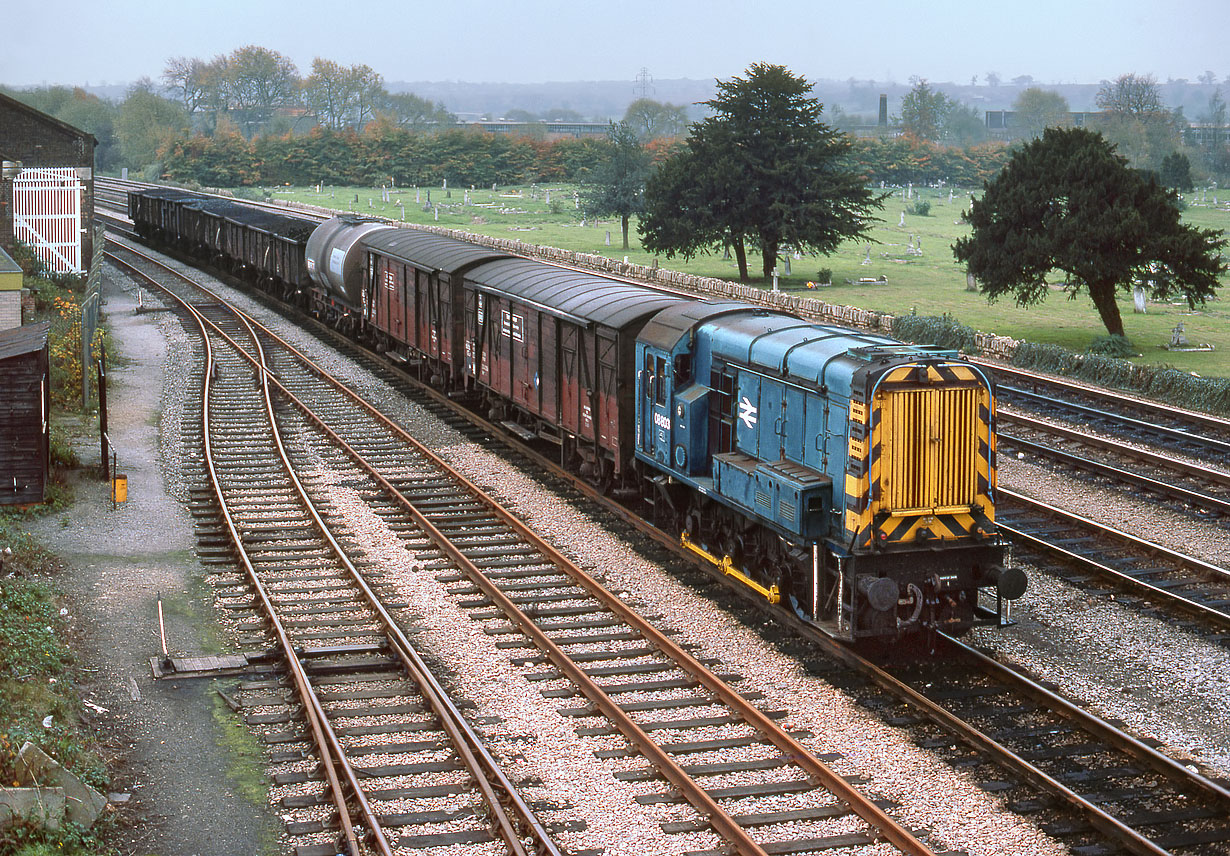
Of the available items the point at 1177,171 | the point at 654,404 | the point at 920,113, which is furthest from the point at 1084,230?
the point at 920,113

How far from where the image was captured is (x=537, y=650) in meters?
14.9

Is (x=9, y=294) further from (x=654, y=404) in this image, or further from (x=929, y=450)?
(x=929, y=450)

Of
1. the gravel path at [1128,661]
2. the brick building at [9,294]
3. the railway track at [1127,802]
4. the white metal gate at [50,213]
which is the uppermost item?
the white metal gate at [50,213]

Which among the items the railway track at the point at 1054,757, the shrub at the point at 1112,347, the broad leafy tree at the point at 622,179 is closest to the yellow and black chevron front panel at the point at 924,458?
the railway track at the point at 1054,757

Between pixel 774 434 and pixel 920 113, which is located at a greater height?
pixel 920 113

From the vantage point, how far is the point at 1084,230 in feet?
119

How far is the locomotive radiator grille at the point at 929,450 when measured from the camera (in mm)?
13555

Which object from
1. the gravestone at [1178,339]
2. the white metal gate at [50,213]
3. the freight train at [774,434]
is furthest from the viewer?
the white metal gate at [50,213]

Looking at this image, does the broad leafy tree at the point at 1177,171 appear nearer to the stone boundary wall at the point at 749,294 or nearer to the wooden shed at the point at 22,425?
the stone boundary wall at the point at 749,294

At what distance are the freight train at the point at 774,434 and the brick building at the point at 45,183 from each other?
29.9 m

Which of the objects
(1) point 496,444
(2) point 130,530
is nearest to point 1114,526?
(1) point 496,444

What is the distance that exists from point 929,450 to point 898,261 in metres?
58.1

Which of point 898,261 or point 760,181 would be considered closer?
point 760,181

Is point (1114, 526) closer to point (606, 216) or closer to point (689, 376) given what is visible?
point (689, 376)
